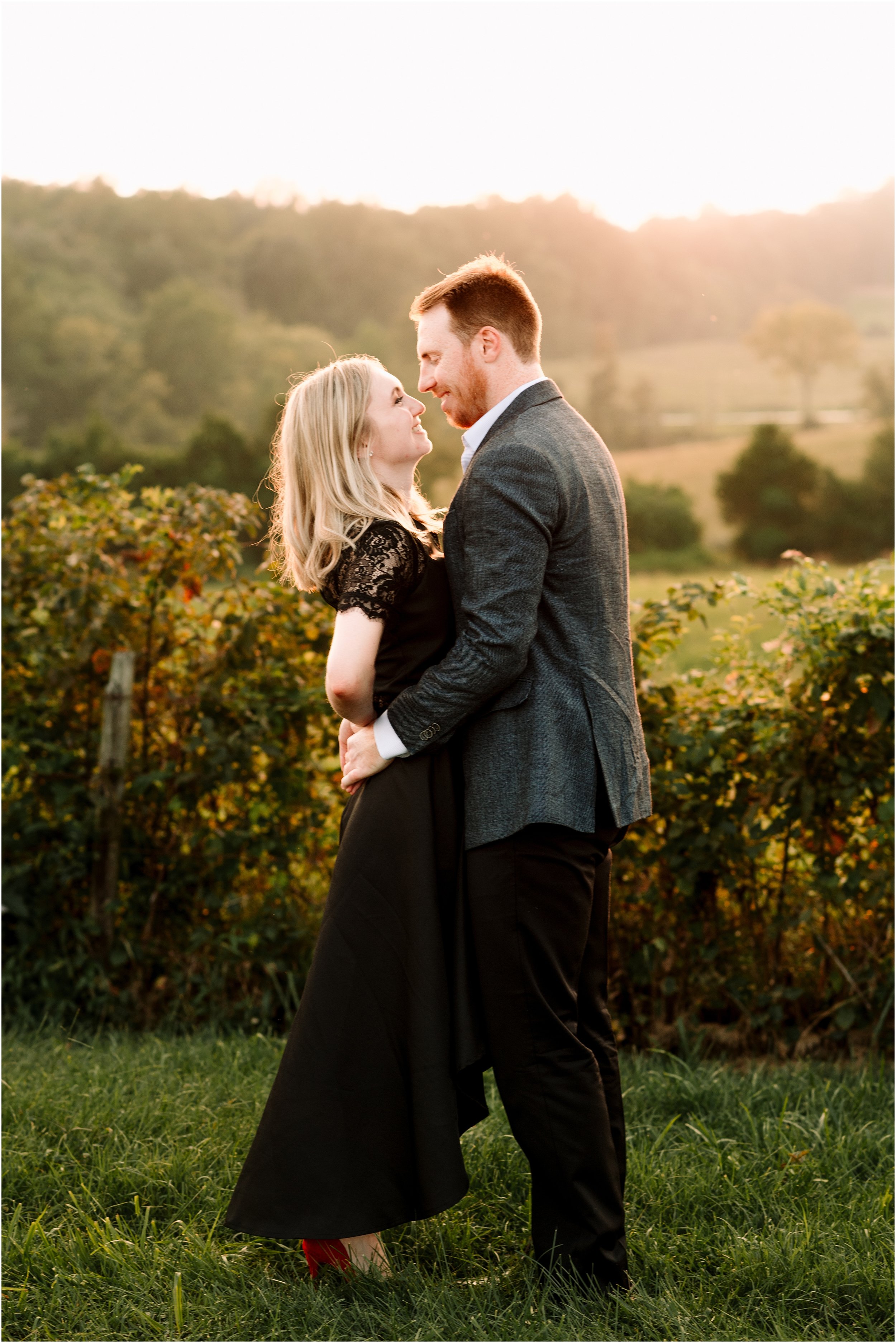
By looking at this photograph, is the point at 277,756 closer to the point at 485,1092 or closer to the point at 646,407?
the point at 485,1092

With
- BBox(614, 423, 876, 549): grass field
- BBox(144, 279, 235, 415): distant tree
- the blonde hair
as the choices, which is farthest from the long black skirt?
BBox(614, 423, 876, 549): grass field

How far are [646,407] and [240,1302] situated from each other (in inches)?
700

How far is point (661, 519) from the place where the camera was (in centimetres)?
1800

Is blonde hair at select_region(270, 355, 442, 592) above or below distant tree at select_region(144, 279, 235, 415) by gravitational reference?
below

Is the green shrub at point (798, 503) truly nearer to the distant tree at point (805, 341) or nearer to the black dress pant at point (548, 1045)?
the distant tree at point (805, 341)

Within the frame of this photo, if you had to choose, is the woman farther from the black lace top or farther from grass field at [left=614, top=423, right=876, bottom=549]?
grass field at [left=614, top=423, right=876, bottom=549]

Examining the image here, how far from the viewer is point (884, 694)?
10.3 feet

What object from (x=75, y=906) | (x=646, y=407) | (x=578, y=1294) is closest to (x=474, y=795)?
(x=578, y=1294)

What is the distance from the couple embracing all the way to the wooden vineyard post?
164cm

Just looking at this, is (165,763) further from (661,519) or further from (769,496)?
(769,496)

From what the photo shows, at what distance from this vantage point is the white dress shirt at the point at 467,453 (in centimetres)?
206

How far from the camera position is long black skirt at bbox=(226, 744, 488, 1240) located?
2.05m

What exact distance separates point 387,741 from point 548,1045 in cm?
65

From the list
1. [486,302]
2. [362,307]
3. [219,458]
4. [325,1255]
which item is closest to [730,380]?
[362,307]
